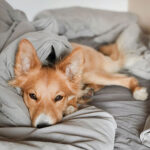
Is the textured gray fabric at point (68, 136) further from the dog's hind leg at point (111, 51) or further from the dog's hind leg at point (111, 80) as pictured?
the dog's hind leg at point (111, 51)

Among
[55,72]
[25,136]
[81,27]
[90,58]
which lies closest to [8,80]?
[55,72]

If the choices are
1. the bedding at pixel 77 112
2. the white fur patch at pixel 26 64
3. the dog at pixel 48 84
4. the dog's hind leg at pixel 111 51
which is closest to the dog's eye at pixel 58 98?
the dog at pixel 48 84

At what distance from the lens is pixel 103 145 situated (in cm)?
124

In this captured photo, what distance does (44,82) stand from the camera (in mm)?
1603

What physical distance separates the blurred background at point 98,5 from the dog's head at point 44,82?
5.28 feet

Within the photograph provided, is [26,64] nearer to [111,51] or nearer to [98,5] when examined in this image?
[111,51]

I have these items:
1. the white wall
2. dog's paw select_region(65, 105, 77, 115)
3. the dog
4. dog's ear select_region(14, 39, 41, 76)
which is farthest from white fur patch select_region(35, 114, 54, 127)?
the white wall

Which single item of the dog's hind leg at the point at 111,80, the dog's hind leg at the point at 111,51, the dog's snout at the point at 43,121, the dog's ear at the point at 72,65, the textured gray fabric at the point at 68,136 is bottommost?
the dog's hind leg at the point at 111,80

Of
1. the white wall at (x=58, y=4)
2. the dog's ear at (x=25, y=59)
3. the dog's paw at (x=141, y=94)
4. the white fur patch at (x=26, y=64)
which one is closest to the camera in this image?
the dog's ear at (x=25, y=59)

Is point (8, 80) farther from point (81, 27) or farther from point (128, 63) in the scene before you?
point (81, 27)

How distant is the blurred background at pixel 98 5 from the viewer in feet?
10.2

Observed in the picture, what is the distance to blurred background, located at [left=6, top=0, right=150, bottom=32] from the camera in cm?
311

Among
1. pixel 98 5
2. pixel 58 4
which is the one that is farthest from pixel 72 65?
pixel 98 5

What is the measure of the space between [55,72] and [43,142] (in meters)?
0.68
